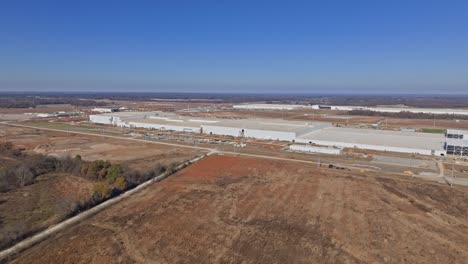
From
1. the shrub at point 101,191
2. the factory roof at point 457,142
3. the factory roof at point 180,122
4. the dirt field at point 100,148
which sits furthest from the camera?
the factory roof at point 180,122

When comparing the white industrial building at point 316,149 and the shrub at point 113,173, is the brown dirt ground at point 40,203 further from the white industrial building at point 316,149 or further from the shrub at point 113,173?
the white industrial building at point 316,149

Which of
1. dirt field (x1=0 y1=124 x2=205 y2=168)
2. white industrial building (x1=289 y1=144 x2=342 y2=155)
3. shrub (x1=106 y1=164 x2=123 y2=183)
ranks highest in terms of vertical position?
shrub (x1=106 y1=164 x2=123 y2=183)

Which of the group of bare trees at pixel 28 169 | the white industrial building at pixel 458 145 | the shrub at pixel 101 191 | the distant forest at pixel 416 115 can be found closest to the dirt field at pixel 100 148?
the group of bare trees at pixel 28 169

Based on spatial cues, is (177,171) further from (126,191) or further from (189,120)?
(189,120)

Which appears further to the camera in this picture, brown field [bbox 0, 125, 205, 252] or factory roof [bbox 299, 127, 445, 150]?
factory roof [bbox 299, 127, 445, 150]

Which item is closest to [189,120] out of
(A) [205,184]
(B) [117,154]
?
(B) [117,154]

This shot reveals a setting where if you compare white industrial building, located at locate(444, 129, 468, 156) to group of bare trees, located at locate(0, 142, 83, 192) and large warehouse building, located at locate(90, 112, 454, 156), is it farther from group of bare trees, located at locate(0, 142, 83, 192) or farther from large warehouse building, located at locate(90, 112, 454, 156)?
group of bare trees, located at locate(0, 142, 83, 192)

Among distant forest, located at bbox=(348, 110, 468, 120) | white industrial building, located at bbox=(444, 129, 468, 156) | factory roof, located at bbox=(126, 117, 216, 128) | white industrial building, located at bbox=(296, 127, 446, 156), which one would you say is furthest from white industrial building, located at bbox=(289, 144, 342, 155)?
distant forest, located at bbox=(348, 110, 468, 120)

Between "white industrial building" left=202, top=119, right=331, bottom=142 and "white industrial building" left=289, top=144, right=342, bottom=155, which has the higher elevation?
"white industrial building" left=202, top=119, right=331, bottom=142
